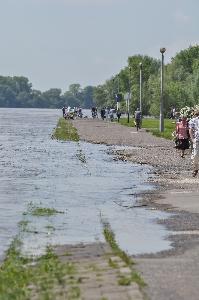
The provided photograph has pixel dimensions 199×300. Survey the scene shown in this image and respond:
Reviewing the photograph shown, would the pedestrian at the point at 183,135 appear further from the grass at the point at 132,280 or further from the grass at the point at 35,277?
the grass at the point at 132,280

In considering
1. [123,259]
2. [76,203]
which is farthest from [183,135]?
[123,259]

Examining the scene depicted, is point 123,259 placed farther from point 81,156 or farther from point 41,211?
point 81,156

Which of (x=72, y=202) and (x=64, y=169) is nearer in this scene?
(x=72, y=202)

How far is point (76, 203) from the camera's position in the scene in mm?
18406

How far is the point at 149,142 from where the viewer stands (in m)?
48.0

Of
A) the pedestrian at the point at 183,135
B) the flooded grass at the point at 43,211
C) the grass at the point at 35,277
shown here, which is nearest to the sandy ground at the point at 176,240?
the grass at the point at 35,277

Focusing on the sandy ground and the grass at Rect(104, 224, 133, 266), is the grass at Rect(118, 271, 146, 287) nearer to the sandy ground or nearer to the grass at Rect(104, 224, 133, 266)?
the sandy ground

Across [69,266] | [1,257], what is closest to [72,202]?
[1,257]

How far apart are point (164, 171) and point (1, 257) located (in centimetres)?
1675

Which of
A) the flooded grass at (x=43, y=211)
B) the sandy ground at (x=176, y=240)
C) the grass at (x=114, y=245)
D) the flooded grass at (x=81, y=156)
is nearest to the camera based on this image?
the sandy ground at (x=176, y=240)

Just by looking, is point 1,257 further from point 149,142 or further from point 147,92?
point 147,92

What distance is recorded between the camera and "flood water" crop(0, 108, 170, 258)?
517 inches

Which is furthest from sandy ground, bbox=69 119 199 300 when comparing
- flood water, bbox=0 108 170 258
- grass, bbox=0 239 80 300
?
grass, bbox=0 239 80 300

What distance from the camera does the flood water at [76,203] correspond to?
43.1 ft
